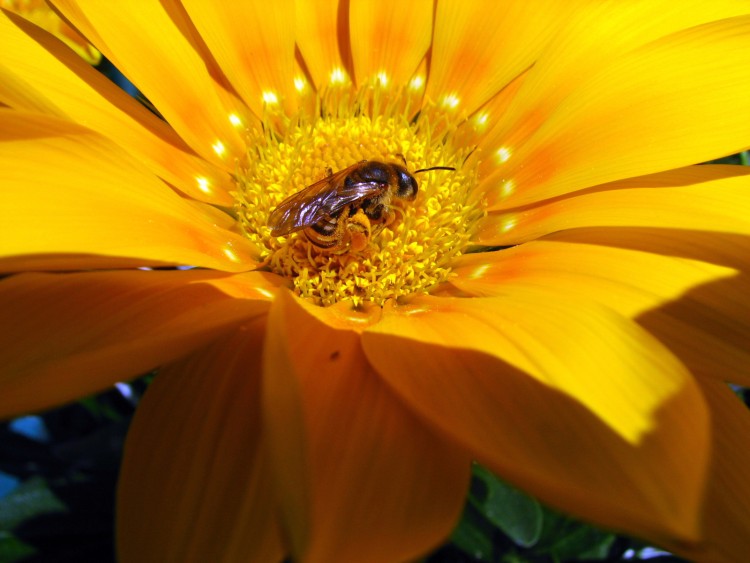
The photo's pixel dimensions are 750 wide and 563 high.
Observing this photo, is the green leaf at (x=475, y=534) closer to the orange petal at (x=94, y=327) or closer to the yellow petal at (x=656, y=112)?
the yellow petal at (x=656, y=112)

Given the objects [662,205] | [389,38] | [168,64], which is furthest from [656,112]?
[168,64]

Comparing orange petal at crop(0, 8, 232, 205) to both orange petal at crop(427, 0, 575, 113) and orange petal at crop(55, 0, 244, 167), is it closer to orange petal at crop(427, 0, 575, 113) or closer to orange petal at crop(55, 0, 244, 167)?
orange petal at crop(55, 0, 244, 167)

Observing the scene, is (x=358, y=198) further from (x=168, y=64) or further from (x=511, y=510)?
(x=511, y=510)

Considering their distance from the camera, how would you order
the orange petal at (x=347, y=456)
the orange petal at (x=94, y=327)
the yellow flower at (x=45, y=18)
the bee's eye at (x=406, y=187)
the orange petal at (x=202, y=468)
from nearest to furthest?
the orange petal at (x=347, y=456)
the orange petal at (x=94, y=327)
the orange petal at (x=202, y=468)
the bee's eye at (x=406, y=187)
the yellow flower at (x=45, y=18)

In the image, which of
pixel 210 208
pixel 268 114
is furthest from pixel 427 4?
pixel 210 208

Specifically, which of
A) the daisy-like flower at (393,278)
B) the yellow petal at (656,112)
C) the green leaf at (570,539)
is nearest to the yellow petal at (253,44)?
A: the daisy-like flower at (393,278)

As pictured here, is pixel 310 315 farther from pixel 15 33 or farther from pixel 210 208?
pixel 15 33

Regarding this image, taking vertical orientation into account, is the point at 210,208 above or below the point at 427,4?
below

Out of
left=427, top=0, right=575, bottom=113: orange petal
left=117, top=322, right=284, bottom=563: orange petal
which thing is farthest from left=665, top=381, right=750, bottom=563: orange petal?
left=427, top=0, right=575, bottom=113: orange petal
